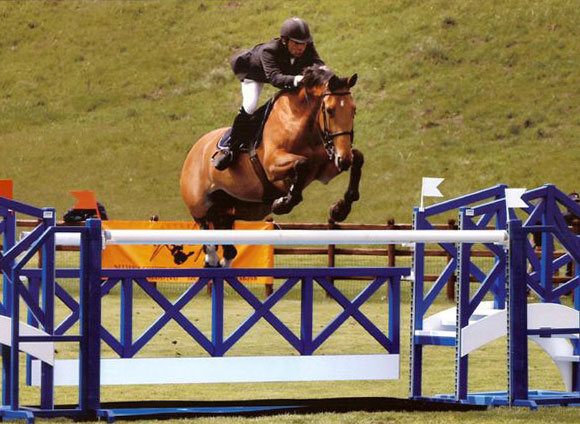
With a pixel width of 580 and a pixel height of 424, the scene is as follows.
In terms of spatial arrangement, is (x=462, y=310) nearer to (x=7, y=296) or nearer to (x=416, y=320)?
(x=416, y=320)

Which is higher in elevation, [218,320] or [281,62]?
[281,62]

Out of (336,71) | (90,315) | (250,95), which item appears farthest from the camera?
(336,71)

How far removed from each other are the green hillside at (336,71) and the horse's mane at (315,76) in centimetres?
2528

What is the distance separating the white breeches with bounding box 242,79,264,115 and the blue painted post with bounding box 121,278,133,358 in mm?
1570

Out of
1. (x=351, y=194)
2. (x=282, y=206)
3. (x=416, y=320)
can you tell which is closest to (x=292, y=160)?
(x=282, y=206)

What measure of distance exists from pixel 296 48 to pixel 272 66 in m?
0.21

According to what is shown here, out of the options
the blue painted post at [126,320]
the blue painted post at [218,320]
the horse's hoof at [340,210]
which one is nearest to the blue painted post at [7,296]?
the blue painted post at [126,320]

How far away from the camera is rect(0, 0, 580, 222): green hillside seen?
3553cm

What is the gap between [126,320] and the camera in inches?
303

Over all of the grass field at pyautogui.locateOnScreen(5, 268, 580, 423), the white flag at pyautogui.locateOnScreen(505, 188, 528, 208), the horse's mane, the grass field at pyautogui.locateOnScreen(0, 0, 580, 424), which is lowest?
the grass field at pyautogui.locateOnScreen(5, 268, 580, 423)

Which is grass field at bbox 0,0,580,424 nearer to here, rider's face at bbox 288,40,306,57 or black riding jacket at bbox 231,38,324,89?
black riding jacket at bbox 231,38,324,89

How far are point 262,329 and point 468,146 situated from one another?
2351 cm

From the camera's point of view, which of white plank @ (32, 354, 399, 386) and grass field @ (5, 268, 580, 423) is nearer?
grass field @ (5, 268, 580, 423)

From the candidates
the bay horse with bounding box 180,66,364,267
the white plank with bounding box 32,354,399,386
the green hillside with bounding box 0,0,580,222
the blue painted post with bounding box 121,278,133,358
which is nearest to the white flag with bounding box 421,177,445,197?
the bay horse with bounding box 180,66,364,267
